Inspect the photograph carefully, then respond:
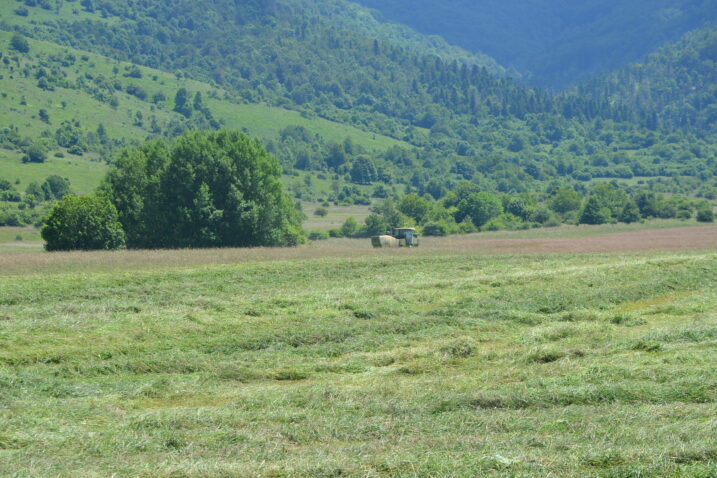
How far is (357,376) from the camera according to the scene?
63.7ft

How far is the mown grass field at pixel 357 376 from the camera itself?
12.0 metres

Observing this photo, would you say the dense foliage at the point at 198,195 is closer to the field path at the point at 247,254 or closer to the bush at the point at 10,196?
the field path at the point at 247,254

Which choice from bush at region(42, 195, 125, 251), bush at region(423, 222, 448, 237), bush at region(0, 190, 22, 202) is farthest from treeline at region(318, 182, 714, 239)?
bush at region(0, 190, 22, 202)

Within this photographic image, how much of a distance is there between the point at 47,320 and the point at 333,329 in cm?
861

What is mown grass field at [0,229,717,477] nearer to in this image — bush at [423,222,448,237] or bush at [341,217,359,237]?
bush at [423,222,448,237]

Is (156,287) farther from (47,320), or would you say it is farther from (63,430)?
(63,430)

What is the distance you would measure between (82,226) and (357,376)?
4465 cm

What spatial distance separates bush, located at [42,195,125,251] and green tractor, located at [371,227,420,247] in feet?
69.4

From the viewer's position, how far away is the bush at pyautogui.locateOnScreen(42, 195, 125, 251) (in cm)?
5866

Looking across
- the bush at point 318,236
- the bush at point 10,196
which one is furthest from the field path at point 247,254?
the bush at point 10,196

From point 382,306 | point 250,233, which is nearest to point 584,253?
point 250,233

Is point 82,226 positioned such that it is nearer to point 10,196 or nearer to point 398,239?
point 398,239

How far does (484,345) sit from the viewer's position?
76.8 ft

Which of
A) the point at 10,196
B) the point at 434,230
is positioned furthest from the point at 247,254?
the point at 10,196
